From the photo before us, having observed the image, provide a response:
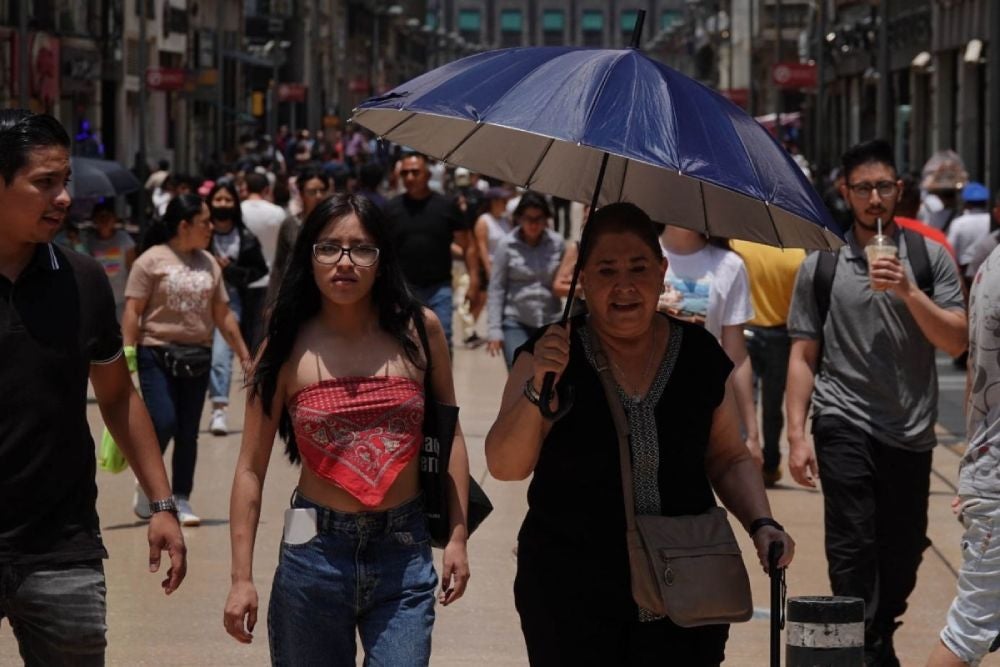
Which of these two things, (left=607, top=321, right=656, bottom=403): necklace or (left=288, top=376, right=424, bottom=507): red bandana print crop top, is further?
(left=288, top=376, right=424, bottom=507): red bandana print crop top

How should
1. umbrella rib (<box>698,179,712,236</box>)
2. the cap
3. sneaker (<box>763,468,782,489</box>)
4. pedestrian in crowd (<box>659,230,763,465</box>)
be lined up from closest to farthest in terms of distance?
umbrella rib (<box>698,179,712,236</box>)
pedestrian in crowd (<box>659,230,763,465</box>)
sneaker (<box>763,468,782,489</box>)
the cap

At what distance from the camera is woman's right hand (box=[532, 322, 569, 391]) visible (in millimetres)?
4438

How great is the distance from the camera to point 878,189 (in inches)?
272

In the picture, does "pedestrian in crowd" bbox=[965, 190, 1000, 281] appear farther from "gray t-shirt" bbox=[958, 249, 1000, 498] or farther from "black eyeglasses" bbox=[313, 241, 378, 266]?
"black eyeglasses" bbox=[313, 241, 378, 266]

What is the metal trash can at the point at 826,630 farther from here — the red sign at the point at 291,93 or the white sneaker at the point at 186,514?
the red sign at the point at 291,93

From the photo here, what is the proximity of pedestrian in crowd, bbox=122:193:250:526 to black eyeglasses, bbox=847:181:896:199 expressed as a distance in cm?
423

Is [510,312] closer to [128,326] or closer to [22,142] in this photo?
[128,326]

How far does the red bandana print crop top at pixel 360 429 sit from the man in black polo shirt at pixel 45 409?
1.68ft

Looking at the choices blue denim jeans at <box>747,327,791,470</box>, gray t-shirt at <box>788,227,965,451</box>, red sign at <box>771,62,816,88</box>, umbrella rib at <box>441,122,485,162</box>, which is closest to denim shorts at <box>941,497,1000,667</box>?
gray t-shirt at <box>788,227,965,451</box>

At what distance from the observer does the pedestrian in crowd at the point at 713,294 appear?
8.52 metres

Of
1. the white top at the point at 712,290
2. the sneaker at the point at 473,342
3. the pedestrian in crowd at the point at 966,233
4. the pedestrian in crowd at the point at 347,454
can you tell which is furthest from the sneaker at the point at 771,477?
the sneaker at the point at 473,342

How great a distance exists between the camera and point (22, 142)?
4590mm

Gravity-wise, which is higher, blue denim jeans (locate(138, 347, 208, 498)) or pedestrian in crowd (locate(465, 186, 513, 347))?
pedestrian in crowd (locate(465, 186, 513, 347))

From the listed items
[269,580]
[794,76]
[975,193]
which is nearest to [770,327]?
[269,580]
